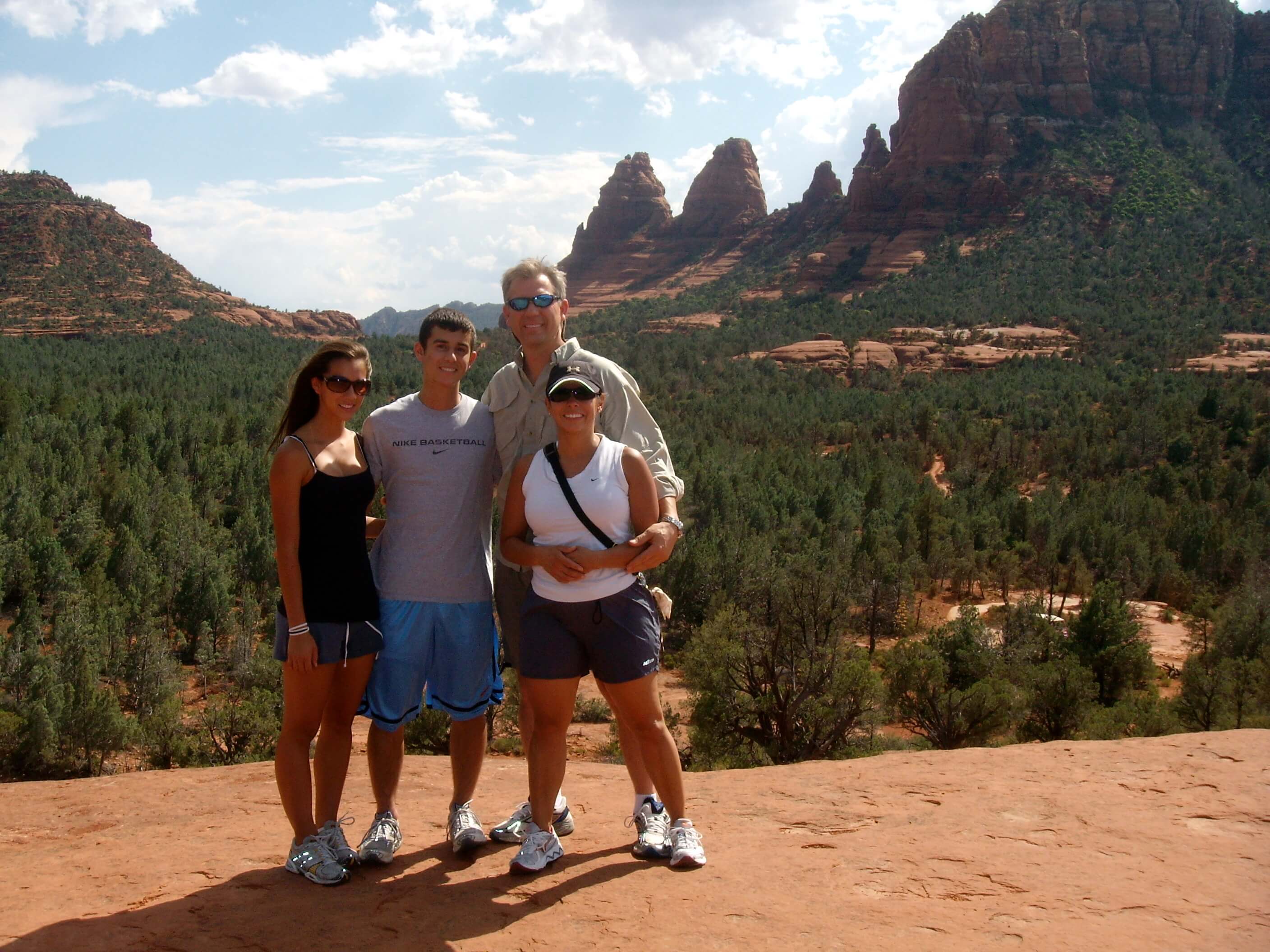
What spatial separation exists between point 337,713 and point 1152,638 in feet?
96.1

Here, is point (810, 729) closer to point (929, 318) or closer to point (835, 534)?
point (835, 534)

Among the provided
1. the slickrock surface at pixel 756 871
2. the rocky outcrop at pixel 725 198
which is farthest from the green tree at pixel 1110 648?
the rocky outcrop at pixel 725 198

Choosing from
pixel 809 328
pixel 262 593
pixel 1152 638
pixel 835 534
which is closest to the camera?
pixel 1152 638

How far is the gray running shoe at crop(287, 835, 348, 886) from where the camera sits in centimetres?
358

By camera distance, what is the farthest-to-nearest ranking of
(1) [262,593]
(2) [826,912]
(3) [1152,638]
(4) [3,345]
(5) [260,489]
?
(4) [3,345] < (5) [260,489] < (1) [262,593] < (3) [1152,638] < (2) [826,912]

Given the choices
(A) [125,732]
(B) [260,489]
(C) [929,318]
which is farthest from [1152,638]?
(C) [929,318]

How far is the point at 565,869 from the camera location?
3699 millimetres

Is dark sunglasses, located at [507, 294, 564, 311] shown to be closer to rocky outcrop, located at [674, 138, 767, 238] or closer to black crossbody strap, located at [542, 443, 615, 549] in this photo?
black crossbody strap, located at [542, 443, 615, 549]

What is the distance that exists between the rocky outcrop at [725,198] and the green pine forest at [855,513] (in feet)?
157

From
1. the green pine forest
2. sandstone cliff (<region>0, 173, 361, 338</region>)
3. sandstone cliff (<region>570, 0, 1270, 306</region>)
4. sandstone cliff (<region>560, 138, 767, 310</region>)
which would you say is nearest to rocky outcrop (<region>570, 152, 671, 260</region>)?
sandstone cliff (<region>560, 138, 767, 310</region>)

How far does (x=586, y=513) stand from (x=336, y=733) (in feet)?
4.64

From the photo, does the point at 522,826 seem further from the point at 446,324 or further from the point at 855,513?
the point at 855,513

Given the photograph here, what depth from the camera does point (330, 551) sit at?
142 inches

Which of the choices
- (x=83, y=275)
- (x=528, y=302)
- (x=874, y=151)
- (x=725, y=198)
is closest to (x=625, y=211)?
(x=725, y=198)
